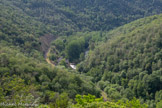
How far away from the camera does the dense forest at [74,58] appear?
3056 cm

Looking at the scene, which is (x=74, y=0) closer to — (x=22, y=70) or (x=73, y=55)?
(x=73, y=55)

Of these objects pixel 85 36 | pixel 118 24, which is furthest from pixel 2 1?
pixel 118 24

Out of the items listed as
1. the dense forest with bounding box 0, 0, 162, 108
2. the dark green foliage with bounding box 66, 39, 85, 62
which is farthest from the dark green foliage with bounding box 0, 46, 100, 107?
the dark green foliage with bounding box 66, 39, 85, 62

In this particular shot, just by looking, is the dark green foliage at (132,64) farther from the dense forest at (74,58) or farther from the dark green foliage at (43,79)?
the dark green foliage at (43,79)

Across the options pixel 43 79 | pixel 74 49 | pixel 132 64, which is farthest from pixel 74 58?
pixel 43 79

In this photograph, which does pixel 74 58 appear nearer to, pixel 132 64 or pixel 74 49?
pixel 74 49

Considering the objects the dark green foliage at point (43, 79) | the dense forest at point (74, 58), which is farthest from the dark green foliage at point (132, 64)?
the dark green foliage at point (43, 79)

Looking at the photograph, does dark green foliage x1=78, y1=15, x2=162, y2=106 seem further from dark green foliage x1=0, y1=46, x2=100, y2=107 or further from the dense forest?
dark green foliage x1=0, y1=46, x2=100, y2=107

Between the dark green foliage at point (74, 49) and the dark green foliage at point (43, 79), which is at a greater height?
the dark green foliage at point (43, 79)

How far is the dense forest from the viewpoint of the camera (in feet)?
100

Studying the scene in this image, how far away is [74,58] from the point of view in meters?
106

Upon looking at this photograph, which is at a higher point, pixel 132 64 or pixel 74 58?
pixel 132 64

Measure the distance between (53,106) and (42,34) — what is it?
7770cm

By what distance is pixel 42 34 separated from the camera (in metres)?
100
